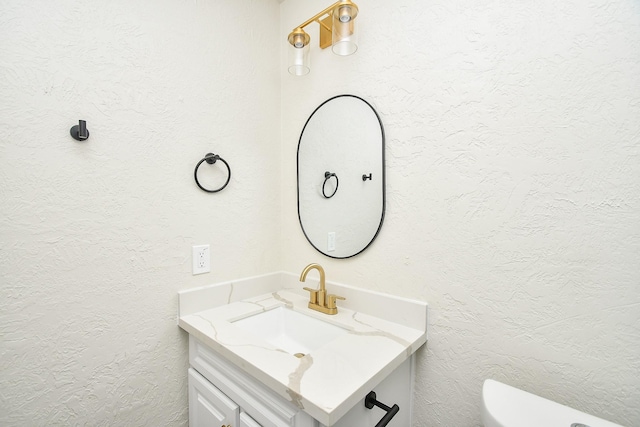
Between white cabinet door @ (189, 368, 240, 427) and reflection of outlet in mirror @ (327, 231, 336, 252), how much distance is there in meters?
0.67

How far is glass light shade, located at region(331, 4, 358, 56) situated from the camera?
102 cm

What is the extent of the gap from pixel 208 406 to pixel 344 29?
1.45m

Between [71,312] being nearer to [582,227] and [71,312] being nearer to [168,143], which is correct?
[168,143]

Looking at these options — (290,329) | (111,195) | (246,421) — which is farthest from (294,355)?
(111,195)

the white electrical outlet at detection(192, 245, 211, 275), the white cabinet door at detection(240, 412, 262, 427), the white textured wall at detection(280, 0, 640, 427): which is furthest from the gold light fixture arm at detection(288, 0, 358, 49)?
the white cabinet door at detection(240, 412, 262, 427)

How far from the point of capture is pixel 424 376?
1.02 metres

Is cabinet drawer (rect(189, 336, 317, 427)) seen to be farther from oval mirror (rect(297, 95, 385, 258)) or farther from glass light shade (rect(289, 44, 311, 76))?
glass light shade (rect(289, 44, 311, 76))

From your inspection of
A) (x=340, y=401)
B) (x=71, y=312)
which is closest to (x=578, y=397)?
(x=340, y=401)

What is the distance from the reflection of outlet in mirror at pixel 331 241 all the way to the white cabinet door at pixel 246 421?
68 cm

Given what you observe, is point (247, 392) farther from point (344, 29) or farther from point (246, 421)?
point (344, 29)

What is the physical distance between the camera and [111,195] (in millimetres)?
975

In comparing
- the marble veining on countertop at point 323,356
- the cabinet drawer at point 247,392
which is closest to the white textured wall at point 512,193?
the marble veining on countertop at point 323,356

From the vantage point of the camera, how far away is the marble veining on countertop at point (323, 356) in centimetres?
67

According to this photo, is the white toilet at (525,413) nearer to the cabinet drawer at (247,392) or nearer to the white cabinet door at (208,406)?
the cabinet drawer at (247,392)
